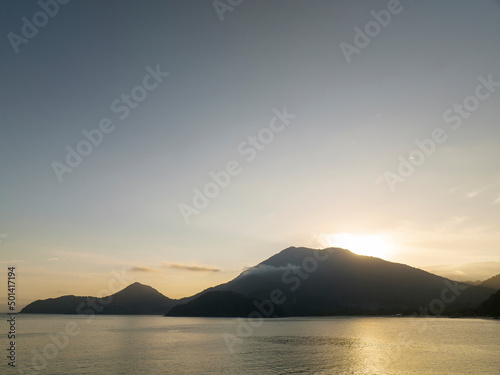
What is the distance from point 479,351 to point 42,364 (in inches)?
5035

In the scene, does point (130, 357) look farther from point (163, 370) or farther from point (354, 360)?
point (354, 360)

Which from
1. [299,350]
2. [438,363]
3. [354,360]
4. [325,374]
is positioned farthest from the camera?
[299,350]

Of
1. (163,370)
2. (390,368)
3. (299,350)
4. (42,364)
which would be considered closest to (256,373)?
(163,370)

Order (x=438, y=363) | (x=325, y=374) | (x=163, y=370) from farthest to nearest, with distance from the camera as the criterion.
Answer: (x=438, y=363)
(x=163, y=370)
(x=325, y=374)

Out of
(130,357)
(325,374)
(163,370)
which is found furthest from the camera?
(130,357)

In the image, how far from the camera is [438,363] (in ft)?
295

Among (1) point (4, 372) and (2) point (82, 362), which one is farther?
(2) point (82, 362)

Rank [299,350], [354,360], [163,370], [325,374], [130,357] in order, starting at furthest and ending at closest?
1. [299,350]
2. [130,357]
3. [354,360]
4. [163,370]
5. [325,374]

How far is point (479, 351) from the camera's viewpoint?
110 meters

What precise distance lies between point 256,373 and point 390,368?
3379 centimetres

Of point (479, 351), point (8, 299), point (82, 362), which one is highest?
point (8, 299)

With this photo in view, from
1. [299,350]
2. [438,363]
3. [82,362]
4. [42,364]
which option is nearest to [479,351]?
[438,363]

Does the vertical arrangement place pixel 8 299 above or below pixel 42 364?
above

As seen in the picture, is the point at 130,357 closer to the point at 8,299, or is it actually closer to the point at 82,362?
the point at 82,362
